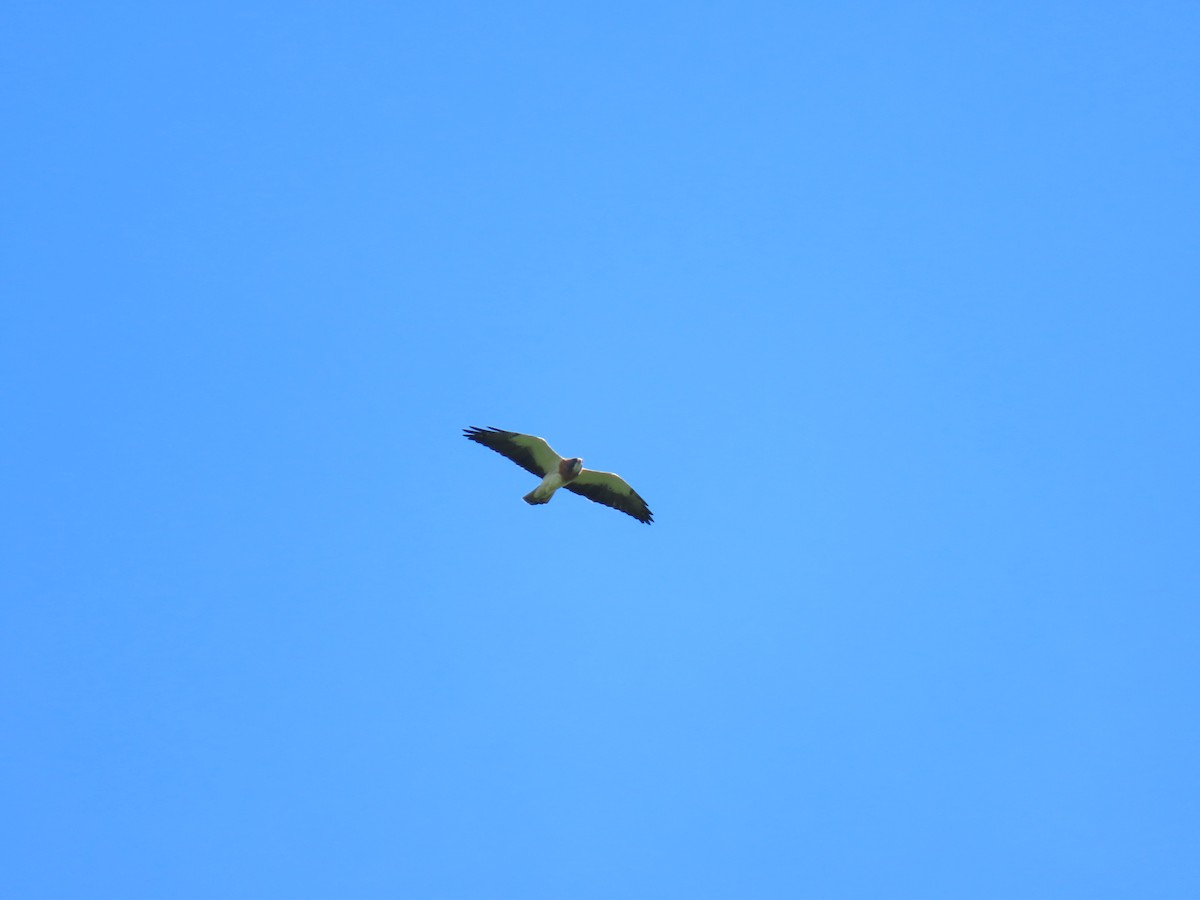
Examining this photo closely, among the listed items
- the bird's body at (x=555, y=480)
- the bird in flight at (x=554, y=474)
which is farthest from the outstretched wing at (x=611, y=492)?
the bird's body at (x=555, y=480)

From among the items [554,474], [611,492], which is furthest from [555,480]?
[611,492]

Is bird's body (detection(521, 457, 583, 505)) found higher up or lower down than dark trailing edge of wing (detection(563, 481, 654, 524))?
lower down

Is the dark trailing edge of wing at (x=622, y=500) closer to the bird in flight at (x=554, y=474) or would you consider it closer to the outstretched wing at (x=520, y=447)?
the bird in flight at (x=554, y=474)

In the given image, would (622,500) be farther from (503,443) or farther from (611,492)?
(503,443)

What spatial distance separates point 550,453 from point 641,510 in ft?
7.01

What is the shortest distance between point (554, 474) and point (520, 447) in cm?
79

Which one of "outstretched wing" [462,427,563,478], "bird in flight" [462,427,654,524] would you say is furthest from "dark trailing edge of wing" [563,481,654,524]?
"outstretched wing" [462,427,563,478]

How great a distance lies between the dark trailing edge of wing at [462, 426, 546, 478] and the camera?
2039 cm

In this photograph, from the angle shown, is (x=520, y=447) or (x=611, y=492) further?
(x=611, y=492)

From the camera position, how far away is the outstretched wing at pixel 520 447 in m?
20.4

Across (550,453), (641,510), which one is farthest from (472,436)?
(641,510)

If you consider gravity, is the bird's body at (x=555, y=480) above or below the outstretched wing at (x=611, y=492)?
below

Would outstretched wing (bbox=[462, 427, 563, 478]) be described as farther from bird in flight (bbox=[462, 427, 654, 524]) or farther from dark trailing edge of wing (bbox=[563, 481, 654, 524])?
dark trailing edge of wing (bbox=[563, 481, 654, 524])

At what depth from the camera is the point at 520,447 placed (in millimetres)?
20547
